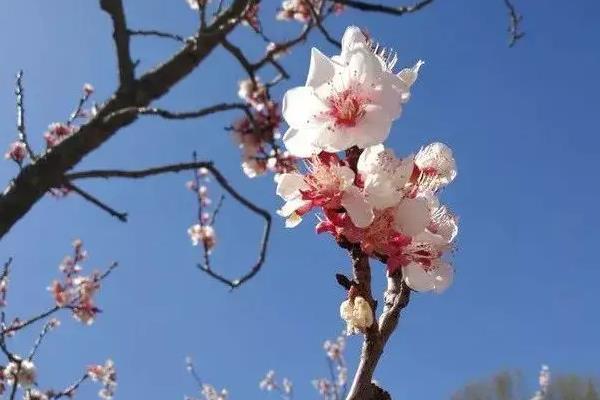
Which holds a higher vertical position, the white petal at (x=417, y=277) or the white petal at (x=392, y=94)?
the white petal at (x=392, y=94)

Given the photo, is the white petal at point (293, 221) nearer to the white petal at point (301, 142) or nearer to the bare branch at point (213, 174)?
the white petal at point (301, 142)

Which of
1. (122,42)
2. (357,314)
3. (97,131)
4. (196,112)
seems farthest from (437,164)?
(122,42)

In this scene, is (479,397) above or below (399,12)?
above

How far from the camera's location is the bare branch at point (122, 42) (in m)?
2.70

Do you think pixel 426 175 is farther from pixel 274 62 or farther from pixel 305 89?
pixel 274 62

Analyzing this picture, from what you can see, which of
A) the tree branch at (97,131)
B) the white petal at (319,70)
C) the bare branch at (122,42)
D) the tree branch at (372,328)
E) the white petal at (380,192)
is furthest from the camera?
the bare branch at (122,42)

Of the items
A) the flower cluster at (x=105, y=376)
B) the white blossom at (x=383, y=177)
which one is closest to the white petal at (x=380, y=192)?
the white blossom at (x=383, y=177)

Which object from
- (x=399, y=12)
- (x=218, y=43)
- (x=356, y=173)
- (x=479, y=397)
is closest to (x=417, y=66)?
(x=356, y=173)

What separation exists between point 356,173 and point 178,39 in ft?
6.92

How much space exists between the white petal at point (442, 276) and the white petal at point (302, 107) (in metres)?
0.26

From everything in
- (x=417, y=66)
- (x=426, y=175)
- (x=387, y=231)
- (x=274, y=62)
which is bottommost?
(x=387, y=231)

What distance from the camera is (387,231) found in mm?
849

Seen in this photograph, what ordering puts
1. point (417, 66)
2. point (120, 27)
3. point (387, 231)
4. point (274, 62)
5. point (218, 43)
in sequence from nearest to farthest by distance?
point (387, 231) → point (417, 66) → point (120, 27) → point (218, 43) → point (274, 62)

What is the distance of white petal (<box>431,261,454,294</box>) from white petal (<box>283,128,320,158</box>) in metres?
0.23
